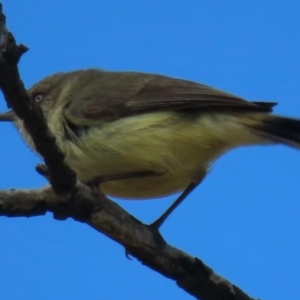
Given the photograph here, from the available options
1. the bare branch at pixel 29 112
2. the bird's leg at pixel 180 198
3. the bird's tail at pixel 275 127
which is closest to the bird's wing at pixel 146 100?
the bird's tail at pixel 275 127

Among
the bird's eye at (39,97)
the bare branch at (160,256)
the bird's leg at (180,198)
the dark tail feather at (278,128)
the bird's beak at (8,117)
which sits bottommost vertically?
the bare branch at (160,256)

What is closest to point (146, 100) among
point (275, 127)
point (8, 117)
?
point (275, 127)

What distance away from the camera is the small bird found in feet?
17.0

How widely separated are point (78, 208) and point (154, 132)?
107 cm

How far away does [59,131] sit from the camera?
5.22 metres

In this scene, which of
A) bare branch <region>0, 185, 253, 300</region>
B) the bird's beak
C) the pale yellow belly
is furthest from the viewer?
the bird's beak

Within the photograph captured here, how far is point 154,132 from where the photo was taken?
5.29 meters

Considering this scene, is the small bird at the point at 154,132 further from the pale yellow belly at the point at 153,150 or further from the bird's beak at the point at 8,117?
the bird's beak at the point at 8,117

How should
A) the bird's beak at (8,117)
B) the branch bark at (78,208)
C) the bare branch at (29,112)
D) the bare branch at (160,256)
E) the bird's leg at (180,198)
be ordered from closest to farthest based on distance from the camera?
the bare branch at (29,112) < the branch bark at (78,208) < the bare branch at (160,256) < the bird's leg at (180,198) < the bird's beak at (8,117)

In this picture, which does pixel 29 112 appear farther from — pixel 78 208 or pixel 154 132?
pixel 154 132

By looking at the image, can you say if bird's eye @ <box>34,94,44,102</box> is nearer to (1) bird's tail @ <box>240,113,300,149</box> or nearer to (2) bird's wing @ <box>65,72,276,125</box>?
(2) bird's wing @ <box>65,72,276,125</box>

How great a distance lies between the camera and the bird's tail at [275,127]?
5337 mm

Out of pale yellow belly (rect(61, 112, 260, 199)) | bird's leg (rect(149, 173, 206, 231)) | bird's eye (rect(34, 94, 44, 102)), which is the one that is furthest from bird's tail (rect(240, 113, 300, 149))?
bird's eye (rect(34, 94, 44, 102))

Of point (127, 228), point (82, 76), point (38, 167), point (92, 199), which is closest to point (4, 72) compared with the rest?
point (38, 167)
